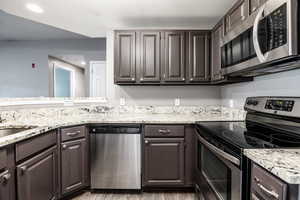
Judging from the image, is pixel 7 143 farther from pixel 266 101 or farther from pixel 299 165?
pixel 266 101

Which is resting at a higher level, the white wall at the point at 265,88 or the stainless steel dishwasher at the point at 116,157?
the white wall at the point at 265,88

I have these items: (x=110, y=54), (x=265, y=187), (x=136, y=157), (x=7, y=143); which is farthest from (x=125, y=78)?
(x=265, y=187)

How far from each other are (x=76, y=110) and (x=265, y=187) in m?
2.57

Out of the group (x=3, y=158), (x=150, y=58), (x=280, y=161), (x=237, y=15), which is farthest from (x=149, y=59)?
(x=280, y=161)

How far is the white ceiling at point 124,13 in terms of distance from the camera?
2.33 metres

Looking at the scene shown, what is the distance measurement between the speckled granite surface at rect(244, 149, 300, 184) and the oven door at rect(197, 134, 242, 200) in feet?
0.55

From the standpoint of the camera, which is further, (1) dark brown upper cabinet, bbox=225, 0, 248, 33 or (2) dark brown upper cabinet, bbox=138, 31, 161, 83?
(2) dark brown upper cabinet, bbox=138, 31, 161, 83

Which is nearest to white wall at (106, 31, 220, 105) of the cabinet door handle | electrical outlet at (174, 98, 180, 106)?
electrical outlet at (174, 98, 180, 106)

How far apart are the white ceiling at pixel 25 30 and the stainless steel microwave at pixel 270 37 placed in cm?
333

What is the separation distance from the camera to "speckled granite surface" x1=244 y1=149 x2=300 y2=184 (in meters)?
0.77

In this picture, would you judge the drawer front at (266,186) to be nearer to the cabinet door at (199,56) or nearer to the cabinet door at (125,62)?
the cabinet door at (199,56)

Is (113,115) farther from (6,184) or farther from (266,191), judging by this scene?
(266,191)

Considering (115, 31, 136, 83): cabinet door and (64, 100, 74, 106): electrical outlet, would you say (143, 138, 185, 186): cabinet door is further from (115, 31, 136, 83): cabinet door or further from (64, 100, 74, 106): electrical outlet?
(64, 100, 74, 106): electrical outlet

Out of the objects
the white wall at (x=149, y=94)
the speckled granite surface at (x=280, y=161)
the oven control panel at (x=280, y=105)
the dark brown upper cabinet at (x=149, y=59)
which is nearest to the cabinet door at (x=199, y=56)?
the white wall at (x=149, y=94)
